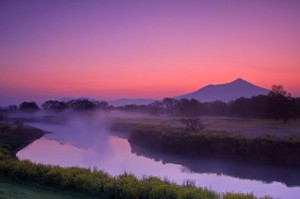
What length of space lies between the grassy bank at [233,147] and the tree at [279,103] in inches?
1204

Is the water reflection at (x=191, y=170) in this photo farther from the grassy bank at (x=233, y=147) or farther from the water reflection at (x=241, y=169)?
the grassy bank at (x=233, y=147)

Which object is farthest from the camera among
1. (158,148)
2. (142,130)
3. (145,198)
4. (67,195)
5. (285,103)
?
(285,103)

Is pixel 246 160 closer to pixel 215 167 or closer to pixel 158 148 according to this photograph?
pixel 215 167

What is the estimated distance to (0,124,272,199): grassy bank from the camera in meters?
16.0

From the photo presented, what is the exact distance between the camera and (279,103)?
71312mm

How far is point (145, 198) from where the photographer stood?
1648 centimetres

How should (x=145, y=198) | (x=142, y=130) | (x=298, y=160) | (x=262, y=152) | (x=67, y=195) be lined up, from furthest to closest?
(x=142, y=130) → (x=262, y=152) → (x=298, y=160) → (x=67, y=195) → (x=145, y=198)

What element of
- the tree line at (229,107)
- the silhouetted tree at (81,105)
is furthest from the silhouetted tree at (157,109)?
the silhouetted tree at (81,105)

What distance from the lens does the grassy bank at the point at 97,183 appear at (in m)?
16.0

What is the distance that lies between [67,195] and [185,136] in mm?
30203

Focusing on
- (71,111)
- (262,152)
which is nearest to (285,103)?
(262,152)

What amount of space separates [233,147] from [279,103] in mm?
34894

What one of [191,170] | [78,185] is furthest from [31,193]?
[191,170]

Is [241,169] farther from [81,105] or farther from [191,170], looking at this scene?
[81,105]
